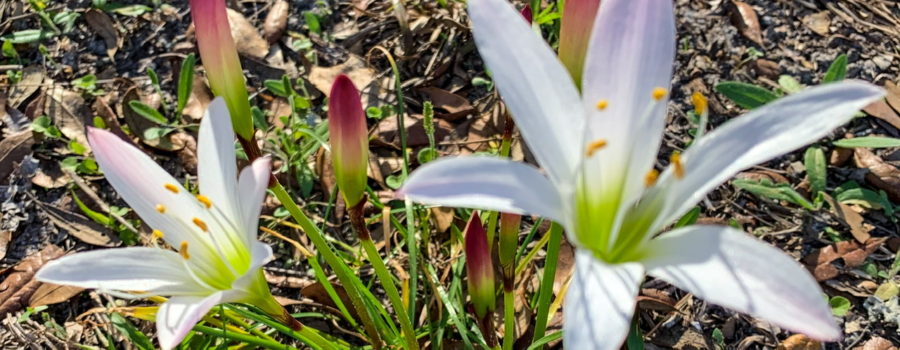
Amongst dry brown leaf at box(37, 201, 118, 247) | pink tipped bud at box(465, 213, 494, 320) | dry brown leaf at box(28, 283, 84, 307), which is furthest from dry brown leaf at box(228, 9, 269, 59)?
pink tipped bud at box(465, 213, 494, 320)

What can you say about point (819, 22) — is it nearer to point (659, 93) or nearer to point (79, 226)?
point (659, 93)

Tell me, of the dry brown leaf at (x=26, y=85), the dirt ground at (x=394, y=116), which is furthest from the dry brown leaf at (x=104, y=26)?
the dry brown leaf at (x=26, y=85)

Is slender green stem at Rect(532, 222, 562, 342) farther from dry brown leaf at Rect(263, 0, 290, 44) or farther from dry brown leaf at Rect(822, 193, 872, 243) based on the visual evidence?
dry brown leaf at Rect(263, 0, 290, 44)

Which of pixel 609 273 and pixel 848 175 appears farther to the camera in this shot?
pixel 848 175

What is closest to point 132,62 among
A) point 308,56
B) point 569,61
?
point 308,56

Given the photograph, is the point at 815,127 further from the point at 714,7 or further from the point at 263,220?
the point at 714,7

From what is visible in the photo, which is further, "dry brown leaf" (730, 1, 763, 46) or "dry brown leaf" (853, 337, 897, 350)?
"dry brown leaf" (730, 1, 763, 46)

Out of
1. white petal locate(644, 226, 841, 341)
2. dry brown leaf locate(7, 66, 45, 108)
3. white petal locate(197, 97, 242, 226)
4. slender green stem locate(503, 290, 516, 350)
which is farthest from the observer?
dry brown leaf locate(7, 66, 45, 108)

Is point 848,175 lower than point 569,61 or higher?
lower
